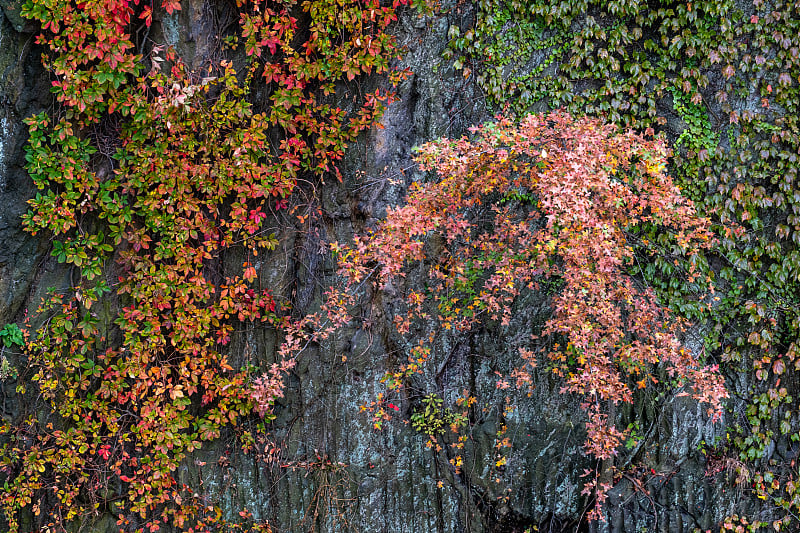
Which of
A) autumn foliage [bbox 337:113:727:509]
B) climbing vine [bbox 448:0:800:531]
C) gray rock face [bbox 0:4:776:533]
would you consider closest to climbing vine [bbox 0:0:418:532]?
gray rock face [bbox 0:4:776:533]

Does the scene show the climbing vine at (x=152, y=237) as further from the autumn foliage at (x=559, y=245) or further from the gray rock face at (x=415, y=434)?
the autumn foliage at (x=559, y=245)

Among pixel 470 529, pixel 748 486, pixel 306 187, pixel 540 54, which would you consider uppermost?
pixel 540 54

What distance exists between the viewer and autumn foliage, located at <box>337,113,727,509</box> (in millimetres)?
2893

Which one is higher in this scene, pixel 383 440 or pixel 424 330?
pixel 424 330

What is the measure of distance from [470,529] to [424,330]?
1263 millimetres

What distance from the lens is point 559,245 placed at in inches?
112

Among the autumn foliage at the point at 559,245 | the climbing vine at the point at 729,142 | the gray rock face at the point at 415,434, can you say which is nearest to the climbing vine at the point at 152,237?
the gray rock face at the point at 415,434

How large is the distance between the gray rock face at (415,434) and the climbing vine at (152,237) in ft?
0.76

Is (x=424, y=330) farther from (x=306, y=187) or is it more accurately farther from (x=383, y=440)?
(x=306, y=187)

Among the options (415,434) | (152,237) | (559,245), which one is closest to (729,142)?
(559,245)

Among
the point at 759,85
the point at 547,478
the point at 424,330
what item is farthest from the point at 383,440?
the point at 759,85

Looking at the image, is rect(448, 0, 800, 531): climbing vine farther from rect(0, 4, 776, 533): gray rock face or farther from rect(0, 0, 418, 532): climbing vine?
rect(0, 0, 418, 532): climbing vine

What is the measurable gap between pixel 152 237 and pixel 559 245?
232 cm

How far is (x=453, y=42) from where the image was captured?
11.8ft
